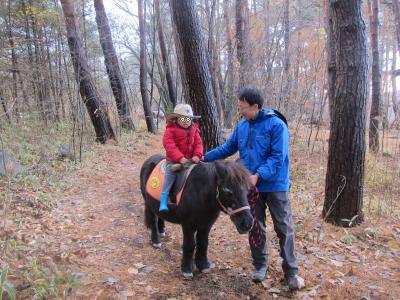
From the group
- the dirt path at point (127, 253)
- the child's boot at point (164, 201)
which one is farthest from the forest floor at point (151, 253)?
the child's boot at point (164, 201)

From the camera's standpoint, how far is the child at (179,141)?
13.1 ft

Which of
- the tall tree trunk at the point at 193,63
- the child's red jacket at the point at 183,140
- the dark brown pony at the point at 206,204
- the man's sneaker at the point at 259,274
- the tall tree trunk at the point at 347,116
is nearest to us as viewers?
the dark brown pony at the point at 206,204

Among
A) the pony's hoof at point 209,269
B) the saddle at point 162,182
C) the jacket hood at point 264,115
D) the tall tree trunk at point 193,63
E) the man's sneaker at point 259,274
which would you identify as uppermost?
the tall tree trunk at point 193,63

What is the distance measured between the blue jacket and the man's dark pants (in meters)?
0.12

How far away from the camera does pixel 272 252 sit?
4.38 meters

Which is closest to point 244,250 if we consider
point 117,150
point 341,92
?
point 341,92

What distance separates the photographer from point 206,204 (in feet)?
11.5

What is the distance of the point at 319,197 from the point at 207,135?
90.5 inches

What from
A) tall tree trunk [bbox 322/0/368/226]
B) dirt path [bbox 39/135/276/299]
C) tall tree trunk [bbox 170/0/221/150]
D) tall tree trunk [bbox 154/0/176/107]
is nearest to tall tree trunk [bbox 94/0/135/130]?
tall tree trunk [bbox 154/0/176/107]

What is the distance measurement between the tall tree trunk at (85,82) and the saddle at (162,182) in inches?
214

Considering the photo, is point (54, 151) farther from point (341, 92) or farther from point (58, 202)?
point (341, 92)

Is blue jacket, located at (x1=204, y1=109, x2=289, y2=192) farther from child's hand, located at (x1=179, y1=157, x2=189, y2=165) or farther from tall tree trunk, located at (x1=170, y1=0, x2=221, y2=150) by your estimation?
tall tree trunk, located at (x1=170, y1=0, x2=221, y2=150)

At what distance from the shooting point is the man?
342 centimetres

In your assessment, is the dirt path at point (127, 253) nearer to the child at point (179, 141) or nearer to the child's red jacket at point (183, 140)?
the child at point (179, 141)
